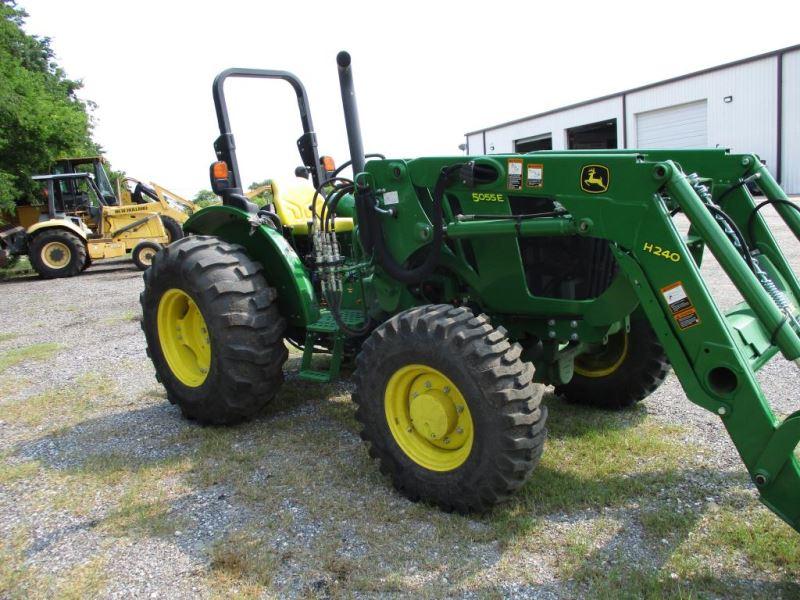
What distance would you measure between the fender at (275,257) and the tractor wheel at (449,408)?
43.0 inches

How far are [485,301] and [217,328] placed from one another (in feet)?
5.53

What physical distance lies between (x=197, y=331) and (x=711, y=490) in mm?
3439

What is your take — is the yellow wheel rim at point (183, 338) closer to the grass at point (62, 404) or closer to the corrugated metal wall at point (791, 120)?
the grass at point (62, 404)

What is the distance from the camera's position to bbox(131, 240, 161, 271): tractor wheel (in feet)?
50.4

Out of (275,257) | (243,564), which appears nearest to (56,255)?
(275,257)

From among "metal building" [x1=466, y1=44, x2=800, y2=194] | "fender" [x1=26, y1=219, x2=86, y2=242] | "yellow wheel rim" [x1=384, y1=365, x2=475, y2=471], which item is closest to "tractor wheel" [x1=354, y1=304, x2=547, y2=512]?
"yellow wheel rim" [x1=384, y1=365, x2=475, y2=471]

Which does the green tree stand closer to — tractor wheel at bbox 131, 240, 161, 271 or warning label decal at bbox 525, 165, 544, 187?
tractor wheel at bbox 131, 240, 161, 271

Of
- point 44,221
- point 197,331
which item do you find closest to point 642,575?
point 197,331

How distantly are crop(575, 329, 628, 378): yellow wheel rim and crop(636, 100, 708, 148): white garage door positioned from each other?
23020 mm

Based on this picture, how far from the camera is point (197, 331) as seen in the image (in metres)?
4.75

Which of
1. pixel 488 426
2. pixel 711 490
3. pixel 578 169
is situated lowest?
pixel 711 490

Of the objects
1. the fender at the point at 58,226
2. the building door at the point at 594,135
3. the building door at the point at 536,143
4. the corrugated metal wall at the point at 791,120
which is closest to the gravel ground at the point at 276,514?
the fender at the point at 58,226

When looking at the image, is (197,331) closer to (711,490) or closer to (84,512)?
(84,512)

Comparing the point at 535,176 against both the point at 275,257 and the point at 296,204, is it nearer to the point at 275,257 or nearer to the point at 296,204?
the point at 275,257
